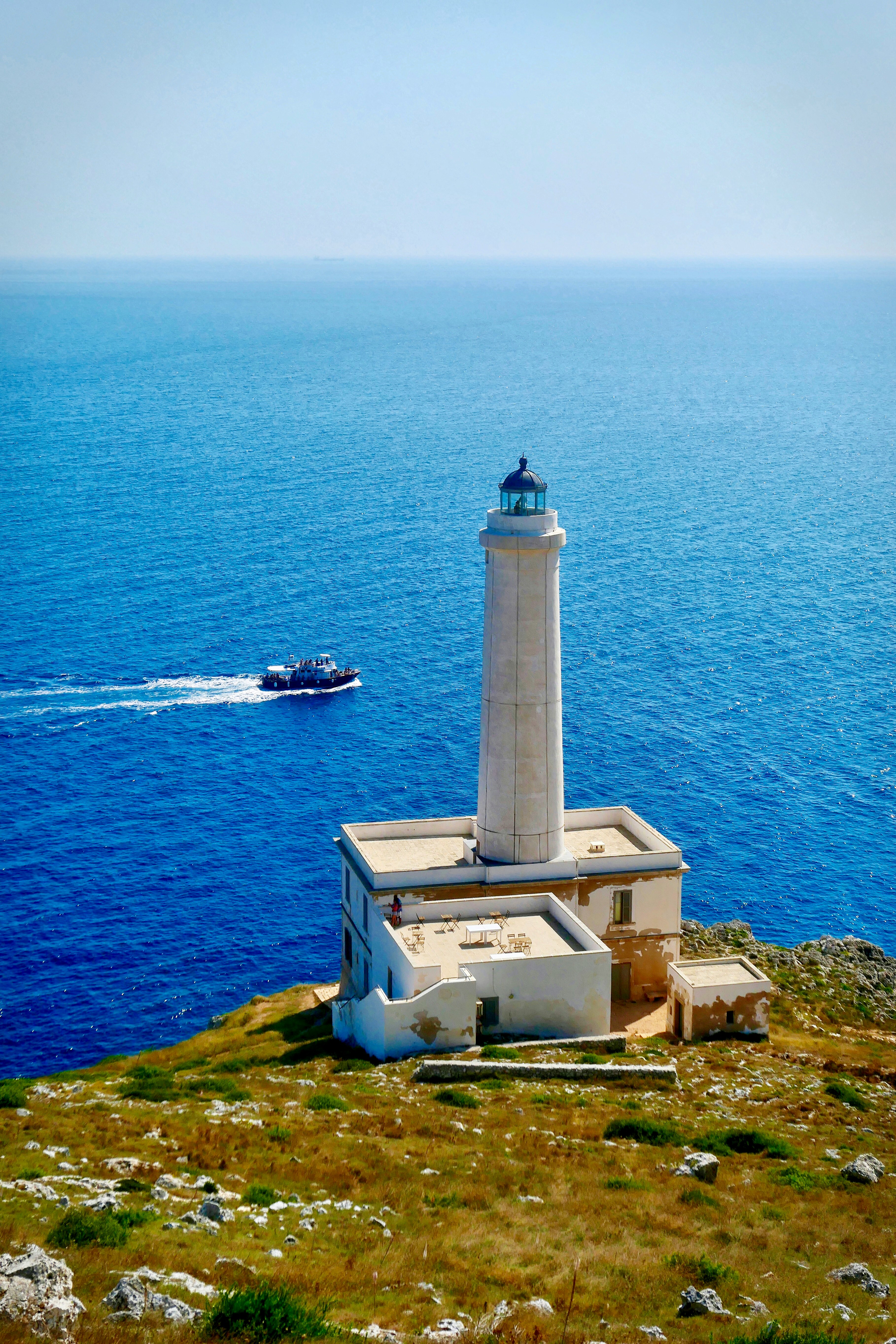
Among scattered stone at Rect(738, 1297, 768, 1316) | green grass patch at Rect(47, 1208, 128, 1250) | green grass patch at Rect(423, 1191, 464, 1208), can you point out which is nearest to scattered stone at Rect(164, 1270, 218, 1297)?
green grass patch at Rect(47, 1208, 128, 1250)

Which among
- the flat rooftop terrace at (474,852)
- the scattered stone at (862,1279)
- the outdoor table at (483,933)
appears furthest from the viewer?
the flat rooftop terrace at (474,852)

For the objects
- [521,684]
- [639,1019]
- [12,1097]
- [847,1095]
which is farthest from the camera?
[521,684]

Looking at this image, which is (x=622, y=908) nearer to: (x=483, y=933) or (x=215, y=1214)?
(x=483, y=933)

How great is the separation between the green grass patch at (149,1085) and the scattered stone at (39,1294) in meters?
15.8

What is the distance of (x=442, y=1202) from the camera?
26.4 m

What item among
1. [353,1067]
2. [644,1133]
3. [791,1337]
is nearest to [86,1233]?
[791,1337]

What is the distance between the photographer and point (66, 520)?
490 ft

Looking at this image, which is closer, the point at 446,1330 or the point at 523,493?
the point at 446,1330

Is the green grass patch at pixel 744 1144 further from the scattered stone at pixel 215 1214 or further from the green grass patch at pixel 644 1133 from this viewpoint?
the scattered stone at pixel 215 1214

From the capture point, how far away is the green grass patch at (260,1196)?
2538 centimetres

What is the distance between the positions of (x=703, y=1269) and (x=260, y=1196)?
839cm

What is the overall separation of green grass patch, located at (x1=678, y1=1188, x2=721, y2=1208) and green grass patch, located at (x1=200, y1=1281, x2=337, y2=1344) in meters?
10.5

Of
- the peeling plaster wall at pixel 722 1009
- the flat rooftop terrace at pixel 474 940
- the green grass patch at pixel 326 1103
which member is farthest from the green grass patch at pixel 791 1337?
the peeling plaster wall at pixel 722 1009

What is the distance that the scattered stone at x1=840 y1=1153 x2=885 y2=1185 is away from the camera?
30000 millimetres
